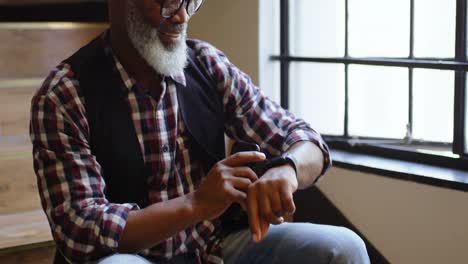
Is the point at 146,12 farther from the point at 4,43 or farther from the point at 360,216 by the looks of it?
the point at 4,43

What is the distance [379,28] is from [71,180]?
1.25 metres

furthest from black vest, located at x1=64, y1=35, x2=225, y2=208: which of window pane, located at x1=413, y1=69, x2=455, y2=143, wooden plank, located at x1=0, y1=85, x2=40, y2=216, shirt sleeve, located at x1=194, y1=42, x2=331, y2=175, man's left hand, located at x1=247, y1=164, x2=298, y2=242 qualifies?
wooden plank, located at x1=0, y1=85, x2=40, y2=216

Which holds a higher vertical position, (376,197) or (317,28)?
(317,28)

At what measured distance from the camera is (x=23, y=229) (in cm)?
253

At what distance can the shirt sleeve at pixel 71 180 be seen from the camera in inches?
54.6

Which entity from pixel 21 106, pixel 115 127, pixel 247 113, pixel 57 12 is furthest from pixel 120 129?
pixel 57 12

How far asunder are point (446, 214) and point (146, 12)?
1008 mm

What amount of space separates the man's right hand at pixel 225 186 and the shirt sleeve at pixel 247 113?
26 cm

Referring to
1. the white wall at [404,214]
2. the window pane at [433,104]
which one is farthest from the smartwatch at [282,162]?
the window pane at [433,104]

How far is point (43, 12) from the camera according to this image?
2.72m

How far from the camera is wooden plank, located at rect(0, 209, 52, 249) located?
2.50 metres

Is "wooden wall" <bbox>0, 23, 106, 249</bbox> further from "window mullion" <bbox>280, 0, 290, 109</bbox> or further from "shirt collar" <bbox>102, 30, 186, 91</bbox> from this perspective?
"shirt collar" <bbox>102, 30, 186, 91</bbox>

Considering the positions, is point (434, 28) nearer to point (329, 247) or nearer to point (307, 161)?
point (307, 161)

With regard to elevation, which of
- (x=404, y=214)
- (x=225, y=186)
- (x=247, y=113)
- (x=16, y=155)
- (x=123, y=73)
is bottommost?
(x=404, y=214)
